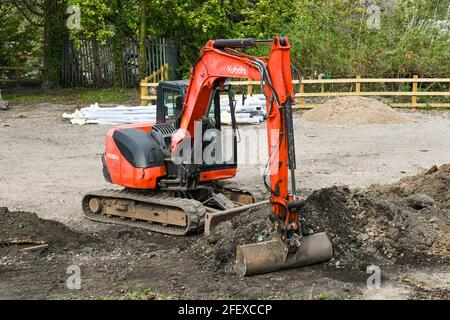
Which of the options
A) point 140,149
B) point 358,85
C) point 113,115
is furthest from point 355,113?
point 140,149

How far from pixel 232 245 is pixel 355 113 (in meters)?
13.0

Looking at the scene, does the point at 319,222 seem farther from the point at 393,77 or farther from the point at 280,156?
the point at 393,77

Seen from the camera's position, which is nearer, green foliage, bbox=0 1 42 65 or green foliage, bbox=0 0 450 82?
green foliage, bbox=0 0 450 82

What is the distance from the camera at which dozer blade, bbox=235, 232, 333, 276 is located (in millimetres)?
8359

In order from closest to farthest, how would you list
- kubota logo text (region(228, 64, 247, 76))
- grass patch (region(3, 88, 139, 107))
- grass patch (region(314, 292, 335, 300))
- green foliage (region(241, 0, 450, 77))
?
1. grass patch (region(314, 292, 335, 300))
2. kubota logo text (region(228, 64, 247, 76))
3. green foliage (region(241, 0, 450, 77))
4. grass patch (region(3, 88, 139, 107))

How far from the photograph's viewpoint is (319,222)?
9.31 m

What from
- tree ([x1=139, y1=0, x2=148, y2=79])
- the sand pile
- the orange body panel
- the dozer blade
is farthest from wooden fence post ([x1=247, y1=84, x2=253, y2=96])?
the dozer blade

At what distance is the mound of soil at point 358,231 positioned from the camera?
8.97m

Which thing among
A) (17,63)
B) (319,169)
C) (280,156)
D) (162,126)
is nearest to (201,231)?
(162,126)

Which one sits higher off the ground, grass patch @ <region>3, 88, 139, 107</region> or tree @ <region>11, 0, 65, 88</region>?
tree @ <region>11, 0, 65, 88</region>

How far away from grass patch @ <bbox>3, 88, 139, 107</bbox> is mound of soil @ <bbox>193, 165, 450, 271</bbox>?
51.5 feet

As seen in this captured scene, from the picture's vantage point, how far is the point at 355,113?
69.5 feet

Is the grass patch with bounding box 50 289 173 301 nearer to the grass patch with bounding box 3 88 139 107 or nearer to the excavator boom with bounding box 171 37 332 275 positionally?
the excavator boom with bounding box 171 37 332 275

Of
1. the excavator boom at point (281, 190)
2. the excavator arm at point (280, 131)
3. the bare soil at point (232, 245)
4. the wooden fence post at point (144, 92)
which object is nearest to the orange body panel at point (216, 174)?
the bare soil at point (232, 245)
